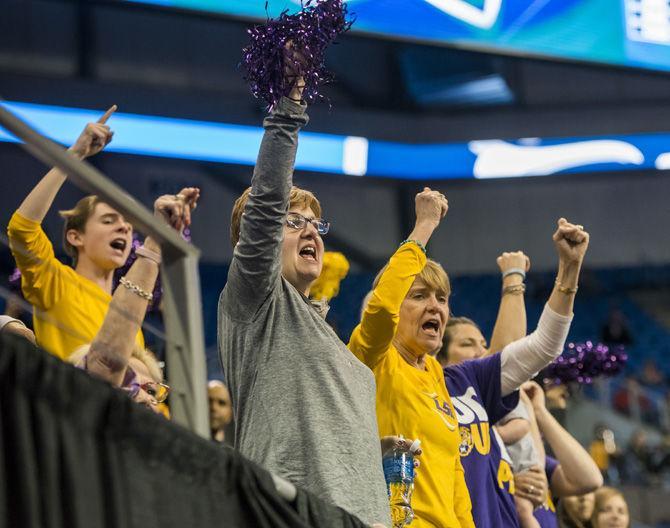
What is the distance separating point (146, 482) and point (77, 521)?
17 centimetres

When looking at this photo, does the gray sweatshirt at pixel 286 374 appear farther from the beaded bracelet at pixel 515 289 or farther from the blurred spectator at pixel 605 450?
the blurred spectator at pixel 605 450

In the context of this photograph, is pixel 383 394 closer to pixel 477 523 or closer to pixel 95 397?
pixel 477 523

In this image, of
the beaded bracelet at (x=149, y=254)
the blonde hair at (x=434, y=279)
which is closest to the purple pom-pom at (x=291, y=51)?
the beaded bracelet at (x=149, y=254)

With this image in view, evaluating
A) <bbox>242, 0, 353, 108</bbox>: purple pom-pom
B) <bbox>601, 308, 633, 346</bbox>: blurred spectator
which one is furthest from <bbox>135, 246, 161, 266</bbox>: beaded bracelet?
<bbox>601, 308, 633, 346</bbox>: blurred spectator

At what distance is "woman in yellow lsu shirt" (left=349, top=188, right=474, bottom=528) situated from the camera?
2.57 metres

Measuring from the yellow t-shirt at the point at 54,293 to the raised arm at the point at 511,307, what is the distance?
3.97 feet

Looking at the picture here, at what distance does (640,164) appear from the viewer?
12.3 metres

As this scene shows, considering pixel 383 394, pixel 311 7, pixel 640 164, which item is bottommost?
pixel 383 394

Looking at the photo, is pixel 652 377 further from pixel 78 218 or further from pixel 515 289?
pixel 78 218

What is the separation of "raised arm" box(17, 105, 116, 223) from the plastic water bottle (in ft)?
3.20

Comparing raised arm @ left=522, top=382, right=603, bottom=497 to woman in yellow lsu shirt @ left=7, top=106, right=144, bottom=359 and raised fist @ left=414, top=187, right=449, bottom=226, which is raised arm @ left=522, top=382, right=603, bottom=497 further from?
woman in yellow lsu shirt @ left=7, top=106, right=144, bottom=359

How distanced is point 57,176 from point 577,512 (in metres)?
2.66

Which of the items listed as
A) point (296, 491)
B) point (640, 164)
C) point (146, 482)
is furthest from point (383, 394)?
point (640, 164)

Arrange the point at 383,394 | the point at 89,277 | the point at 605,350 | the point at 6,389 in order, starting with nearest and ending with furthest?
the point at 6,389, the point at 383,394, the point at 89,277, the point at 605,350
